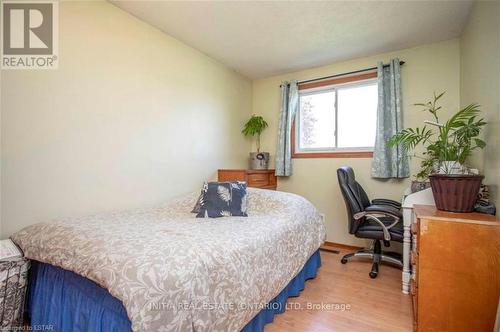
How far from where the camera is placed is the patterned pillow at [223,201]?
2.09 metres

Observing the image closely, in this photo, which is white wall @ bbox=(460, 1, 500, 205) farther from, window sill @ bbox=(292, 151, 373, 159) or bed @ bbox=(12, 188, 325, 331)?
bed @ bbox=(12, 188, 325, 331)

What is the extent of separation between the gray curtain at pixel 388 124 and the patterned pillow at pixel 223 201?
1706 millimetres

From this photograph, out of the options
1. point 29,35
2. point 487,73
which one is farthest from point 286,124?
point 29,35

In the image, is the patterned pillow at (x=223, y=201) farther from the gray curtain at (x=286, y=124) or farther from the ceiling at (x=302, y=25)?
the ceiling at (x=302, y=25)

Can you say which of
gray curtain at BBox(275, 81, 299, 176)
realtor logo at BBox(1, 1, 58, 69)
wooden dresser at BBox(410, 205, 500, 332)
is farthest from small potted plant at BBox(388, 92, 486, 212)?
realtor logo at BBox(1, 1, 58, 69)

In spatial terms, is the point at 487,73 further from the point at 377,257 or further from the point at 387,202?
the point at 377,257

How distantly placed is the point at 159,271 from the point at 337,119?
3.01 m

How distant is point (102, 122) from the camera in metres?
2.04

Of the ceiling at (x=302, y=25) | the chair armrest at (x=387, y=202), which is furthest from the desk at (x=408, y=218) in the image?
the ceiling at (x=302, y=25)

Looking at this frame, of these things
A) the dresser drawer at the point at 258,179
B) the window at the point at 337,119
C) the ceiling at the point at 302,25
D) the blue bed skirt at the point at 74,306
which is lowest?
the blue bed skirt at the point at 74,306

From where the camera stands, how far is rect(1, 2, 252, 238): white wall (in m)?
1.64

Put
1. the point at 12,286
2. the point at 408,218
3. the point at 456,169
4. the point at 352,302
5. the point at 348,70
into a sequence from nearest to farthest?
1. the point at 12,286
2. the point at 456,169
3. the point at 352,302
4. the point at 408,218
5. the point at 348,70

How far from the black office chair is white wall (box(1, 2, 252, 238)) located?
68.4 inches

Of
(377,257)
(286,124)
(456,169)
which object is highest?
(286,124)
